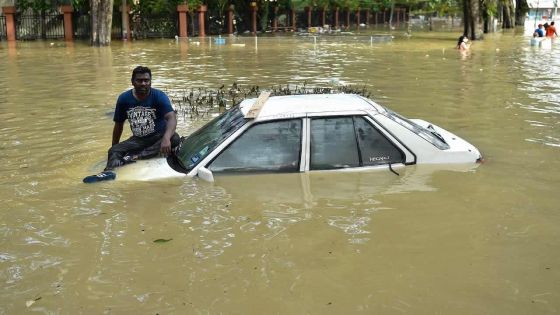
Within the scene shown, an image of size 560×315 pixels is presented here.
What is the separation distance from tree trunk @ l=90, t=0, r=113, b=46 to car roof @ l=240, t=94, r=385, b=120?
27630 millimetres

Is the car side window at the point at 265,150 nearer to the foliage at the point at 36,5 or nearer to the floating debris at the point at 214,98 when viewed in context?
the floating debris at the point at 214,98

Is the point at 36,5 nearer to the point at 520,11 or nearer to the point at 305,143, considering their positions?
the point at 305,143

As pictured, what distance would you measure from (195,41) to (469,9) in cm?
1585

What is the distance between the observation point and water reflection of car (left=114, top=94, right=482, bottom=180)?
6.11 m

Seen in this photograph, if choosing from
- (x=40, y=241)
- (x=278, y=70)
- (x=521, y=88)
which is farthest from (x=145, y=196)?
(x=278, y=70)

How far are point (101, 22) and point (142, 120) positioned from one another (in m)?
27.8

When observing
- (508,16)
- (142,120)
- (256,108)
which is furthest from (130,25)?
(256,108)

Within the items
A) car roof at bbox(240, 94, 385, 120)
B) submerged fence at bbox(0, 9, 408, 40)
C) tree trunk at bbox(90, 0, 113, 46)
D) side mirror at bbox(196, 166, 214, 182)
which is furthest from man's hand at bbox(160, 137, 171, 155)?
submerged fence at bbox(0, 9, 408, 40)

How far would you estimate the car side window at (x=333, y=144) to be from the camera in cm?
613

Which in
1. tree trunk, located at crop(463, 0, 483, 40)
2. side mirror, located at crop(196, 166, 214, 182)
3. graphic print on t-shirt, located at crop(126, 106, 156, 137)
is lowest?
side mirror, located at crop(196, 166, 214, 182)

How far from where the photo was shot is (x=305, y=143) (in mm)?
6168

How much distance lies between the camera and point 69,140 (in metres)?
9.50

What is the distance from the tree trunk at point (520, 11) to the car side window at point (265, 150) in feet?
182

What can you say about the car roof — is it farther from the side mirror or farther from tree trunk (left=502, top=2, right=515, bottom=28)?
tree trunk (left=502, top=2, right=515, bottom=28)
